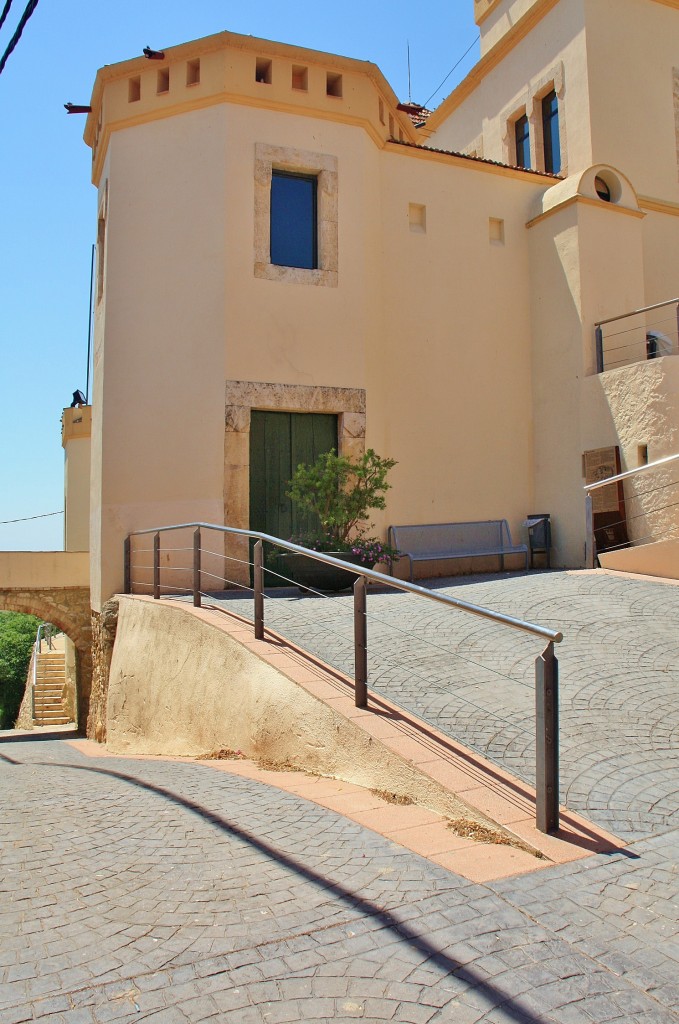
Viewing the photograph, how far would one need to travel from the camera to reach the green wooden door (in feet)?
34.7

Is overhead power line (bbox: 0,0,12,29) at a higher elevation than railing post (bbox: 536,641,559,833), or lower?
higher

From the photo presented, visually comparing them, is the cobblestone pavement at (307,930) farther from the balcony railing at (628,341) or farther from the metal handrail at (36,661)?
the metal handrail at (36,661)

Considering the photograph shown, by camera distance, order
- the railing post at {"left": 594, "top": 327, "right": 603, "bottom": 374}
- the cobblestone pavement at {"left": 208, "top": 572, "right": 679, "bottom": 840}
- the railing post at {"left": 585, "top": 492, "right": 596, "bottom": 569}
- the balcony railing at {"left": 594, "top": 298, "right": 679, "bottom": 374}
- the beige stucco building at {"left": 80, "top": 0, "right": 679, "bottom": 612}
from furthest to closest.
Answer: the balcony railing at {"left": 594, "top": 298, "right": 679, "bottom": 374} → the railing post at {"left": 594, "top": 327, "right": 603, "bottom": 374} → the beige stucco building at {"left": 80, "top": 0, "right": 679, "bottom": 612} → the railing post at {"left": 585, "top": 492, "right": 596, "bottom": 569} → the cobblestone pavement at {"left": 208, "top": 572, "right": 679, "bottom": 840}

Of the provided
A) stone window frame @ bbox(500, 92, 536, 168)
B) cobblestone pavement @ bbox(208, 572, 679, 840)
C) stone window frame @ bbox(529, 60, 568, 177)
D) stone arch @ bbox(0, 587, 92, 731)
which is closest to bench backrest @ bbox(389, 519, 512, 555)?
cobblestone pavement @ bbox(208, 572, 679, 840)

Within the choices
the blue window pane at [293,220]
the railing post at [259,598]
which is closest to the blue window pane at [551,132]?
the blue window pane at [293,220]

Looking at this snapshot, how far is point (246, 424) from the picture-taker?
10.4 metres

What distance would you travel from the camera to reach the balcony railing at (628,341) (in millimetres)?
11547

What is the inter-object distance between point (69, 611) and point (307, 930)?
12.5 meters

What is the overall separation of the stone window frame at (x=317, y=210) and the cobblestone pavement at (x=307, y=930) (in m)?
8.49

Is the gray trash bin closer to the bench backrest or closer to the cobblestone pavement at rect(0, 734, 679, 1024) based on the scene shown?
the bench backrest

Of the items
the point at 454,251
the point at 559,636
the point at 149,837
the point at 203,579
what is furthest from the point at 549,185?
the point at 149,837

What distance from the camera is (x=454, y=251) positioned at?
1212cm

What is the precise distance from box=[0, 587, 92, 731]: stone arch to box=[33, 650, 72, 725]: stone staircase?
8.25 m

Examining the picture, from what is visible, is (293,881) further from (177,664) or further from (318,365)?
(318,365)
